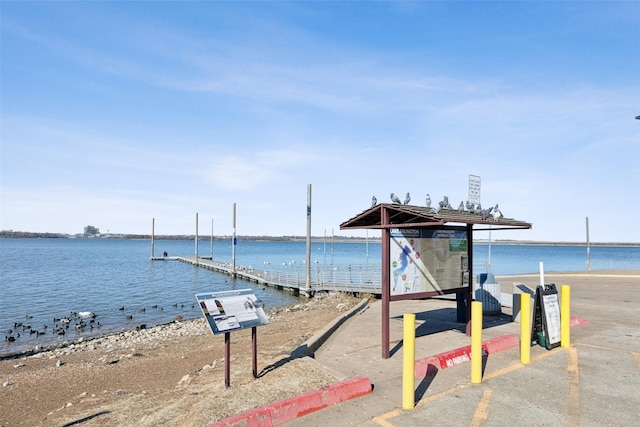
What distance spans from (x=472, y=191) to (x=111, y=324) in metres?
18.2

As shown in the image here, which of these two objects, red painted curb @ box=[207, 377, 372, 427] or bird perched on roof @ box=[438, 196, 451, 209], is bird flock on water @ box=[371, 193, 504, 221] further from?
red painted curb @ box=[207, 377, 372, 427]

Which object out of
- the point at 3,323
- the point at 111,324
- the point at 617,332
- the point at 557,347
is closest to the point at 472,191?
the point at 557,347

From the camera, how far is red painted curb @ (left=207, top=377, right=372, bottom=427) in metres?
4.71

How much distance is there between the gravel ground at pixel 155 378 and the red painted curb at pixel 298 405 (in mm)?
507

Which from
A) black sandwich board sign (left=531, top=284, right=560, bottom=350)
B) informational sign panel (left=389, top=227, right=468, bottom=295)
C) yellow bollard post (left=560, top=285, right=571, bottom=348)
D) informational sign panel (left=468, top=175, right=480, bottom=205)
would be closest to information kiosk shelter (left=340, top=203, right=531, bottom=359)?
informational sign panel (left=389, top=227, right=468, bottom=295)

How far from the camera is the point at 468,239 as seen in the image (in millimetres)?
9500

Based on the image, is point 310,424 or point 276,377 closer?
point 310,424

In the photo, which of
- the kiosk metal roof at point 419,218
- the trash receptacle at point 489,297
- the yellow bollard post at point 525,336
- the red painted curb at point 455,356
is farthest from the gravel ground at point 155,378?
the trash receptacle at point 489,297

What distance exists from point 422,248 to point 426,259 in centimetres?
25

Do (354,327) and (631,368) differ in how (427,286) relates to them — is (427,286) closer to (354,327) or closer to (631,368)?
(354,327)

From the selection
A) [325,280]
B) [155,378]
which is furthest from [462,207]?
[325,280]

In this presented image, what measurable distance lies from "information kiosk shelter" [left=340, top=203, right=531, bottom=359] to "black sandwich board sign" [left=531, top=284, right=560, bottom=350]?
4.59 feet

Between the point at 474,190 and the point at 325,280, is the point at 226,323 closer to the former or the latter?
the point at 474,190

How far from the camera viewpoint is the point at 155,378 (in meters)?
9.27
